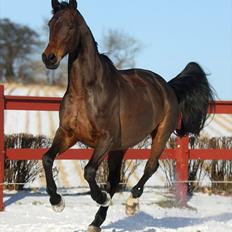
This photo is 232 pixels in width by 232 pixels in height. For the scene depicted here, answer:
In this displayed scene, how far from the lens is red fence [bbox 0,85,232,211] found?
777cm

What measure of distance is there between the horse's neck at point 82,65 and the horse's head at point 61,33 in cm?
16

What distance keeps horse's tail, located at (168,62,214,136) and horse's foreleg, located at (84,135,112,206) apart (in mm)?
2217

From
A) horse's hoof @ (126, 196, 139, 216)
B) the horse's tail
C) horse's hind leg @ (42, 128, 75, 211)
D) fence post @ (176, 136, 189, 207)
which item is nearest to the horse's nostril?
horse's hind leg @ (42, 128, 75, 211)

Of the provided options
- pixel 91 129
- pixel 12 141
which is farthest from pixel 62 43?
pixel 12 141

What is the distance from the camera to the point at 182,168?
841 centimetres

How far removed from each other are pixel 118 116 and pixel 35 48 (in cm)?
5338

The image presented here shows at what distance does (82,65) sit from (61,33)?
50 centimetres

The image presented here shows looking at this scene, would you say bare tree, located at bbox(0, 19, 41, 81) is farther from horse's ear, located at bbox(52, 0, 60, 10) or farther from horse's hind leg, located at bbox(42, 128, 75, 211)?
horse's ear, located at bbox(52, 0, 60, 10)

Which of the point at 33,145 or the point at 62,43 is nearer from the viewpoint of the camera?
the point at 62,43

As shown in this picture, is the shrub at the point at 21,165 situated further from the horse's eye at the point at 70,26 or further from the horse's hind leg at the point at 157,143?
the horse's eye at the point at 70,26

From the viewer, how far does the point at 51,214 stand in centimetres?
732

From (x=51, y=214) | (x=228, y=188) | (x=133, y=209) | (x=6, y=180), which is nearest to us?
(x=133, y=209)

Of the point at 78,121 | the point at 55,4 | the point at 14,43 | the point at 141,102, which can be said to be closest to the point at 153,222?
the point at 141,102

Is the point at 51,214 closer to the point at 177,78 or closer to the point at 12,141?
the point at 12,141
